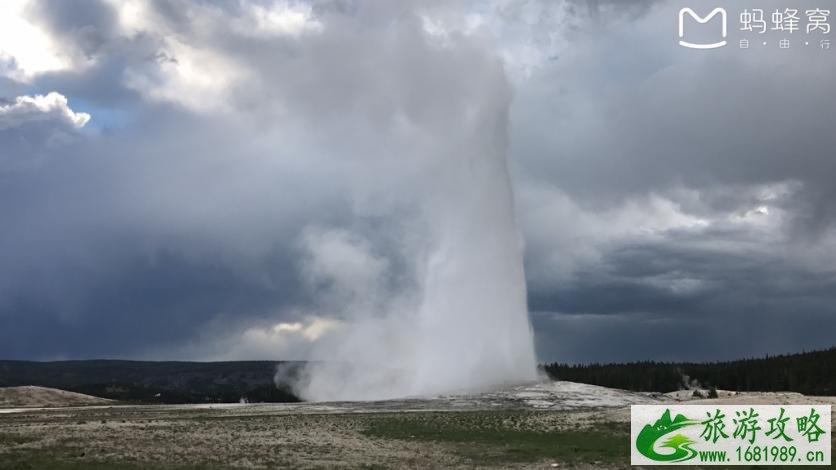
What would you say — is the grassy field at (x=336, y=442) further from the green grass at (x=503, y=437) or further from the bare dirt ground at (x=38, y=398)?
the bare dirt ground at (x=38, y=398)

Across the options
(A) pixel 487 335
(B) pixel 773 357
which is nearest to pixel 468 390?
(A) pixel 487 335

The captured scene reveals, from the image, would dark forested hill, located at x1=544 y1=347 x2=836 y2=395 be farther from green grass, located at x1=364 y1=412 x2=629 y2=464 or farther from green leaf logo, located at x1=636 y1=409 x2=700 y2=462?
green leaf logo, located at x1=636 y1=409 x2=700 y2=462

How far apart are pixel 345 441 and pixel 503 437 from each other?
25.3 ft

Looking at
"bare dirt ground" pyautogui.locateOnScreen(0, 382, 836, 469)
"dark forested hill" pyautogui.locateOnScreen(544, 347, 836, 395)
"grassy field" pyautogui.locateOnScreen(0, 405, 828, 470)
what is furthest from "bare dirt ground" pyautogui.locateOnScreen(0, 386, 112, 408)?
"dark forested hill" pyautogui.locateOnScreen(544, 347, 836, 395)

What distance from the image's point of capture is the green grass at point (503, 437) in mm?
29984

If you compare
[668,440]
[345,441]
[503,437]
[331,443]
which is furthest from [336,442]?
[668,440]

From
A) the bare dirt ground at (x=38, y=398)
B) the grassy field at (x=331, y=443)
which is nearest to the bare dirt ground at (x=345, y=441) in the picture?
the grassy field at (x=331, y=443)

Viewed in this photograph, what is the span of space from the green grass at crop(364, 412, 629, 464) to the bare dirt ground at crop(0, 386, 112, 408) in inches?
2388

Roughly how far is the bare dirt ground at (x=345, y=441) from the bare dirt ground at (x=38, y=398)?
47.5 metres

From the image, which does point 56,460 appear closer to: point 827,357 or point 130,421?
point 130,421

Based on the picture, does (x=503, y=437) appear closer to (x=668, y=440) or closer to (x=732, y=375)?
(x=668, y=440)

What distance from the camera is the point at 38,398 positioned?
311ft

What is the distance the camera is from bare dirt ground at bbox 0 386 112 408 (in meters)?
90.0

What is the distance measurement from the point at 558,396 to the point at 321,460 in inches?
1459
